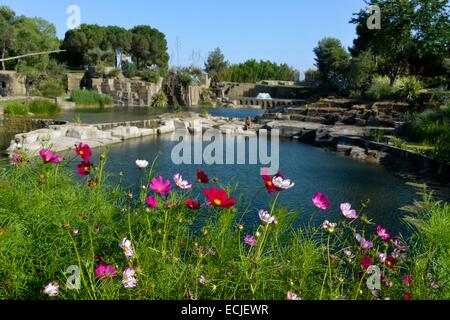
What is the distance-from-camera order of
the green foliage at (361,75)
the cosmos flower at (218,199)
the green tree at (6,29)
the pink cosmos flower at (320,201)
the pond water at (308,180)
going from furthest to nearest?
the green tree at (6,29) → the green foliage at (361,75) → the pond water at (308,180) → the pink cosmos flower at (320,201) → the cosmos flower at (218,199)

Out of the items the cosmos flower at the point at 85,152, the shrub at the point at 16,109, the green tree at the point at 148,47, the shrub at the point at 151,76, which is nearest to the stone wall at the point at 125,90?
the shrub at the point at 151,76

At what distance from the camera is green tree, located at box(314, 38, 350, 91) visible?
3359 centimetres

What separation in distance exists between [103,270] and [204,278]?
520mm

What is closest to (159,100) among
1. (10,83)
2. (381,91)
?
(10,83)

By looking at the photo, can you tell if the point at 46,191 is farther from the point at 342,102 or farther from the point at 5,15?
the point at 5,15

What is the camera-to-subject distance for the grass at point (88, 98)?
107 feet

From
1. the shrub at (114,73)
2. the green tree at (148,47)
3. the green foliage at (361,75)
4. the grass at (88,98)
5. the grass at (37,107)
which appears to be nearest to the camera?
the grass at (37,107)

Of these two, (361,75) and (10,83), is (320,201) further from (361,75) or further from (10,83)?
(10,83)

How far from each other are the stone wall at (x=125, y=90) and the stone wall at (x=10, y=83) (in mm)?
6852

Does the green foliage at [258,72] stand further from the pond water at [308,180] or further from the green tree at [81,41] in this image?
the pond water at [308,180]

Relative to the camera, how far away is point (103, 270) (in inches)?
81.1

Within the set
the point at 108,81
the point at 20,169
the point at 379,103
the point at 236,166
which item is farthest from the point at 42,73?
the point at 20,169

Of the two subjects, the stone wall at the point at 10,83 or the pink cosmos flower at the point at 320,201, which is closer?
the pink cosmos flower at the point at 320,201
